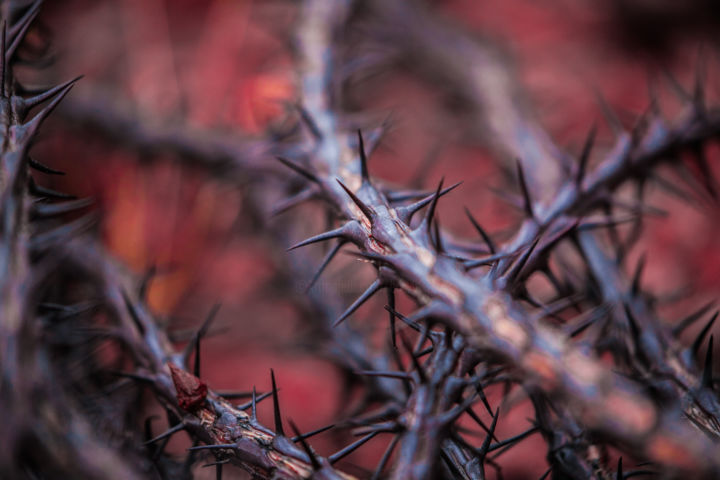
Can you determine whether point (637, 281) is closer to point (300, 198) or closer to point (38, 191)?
point (300, 198)

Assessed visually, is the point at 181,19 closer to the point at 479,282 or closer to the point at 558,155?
the point at 558,155

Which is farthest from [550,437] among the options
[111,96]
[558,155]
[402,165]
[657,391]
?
[111,96]

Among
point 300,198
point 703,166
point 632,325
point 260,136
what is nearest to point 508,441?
point 632,325

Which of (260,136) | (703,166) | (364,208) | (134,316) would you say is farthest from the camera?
(260,136)

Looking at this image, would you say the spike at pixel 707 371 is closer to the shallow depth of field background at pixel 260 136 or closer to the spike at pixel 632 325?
the spike at pixel 632 325

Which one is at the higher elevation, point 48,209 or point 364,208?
point 48,209

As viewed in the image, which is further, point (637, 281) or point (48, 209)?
point (637, 281)

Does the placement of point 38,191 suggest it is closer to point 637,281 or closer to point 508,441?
point 508,441

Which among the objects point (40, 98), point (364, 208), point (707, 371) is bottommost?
point (707, 371)

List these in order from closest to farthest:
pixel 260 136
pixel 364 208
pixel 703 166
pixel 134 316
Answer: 1. pixel 364 208
2. pixel 134 316
3. pixel 703 166
4. pixel 260 136
